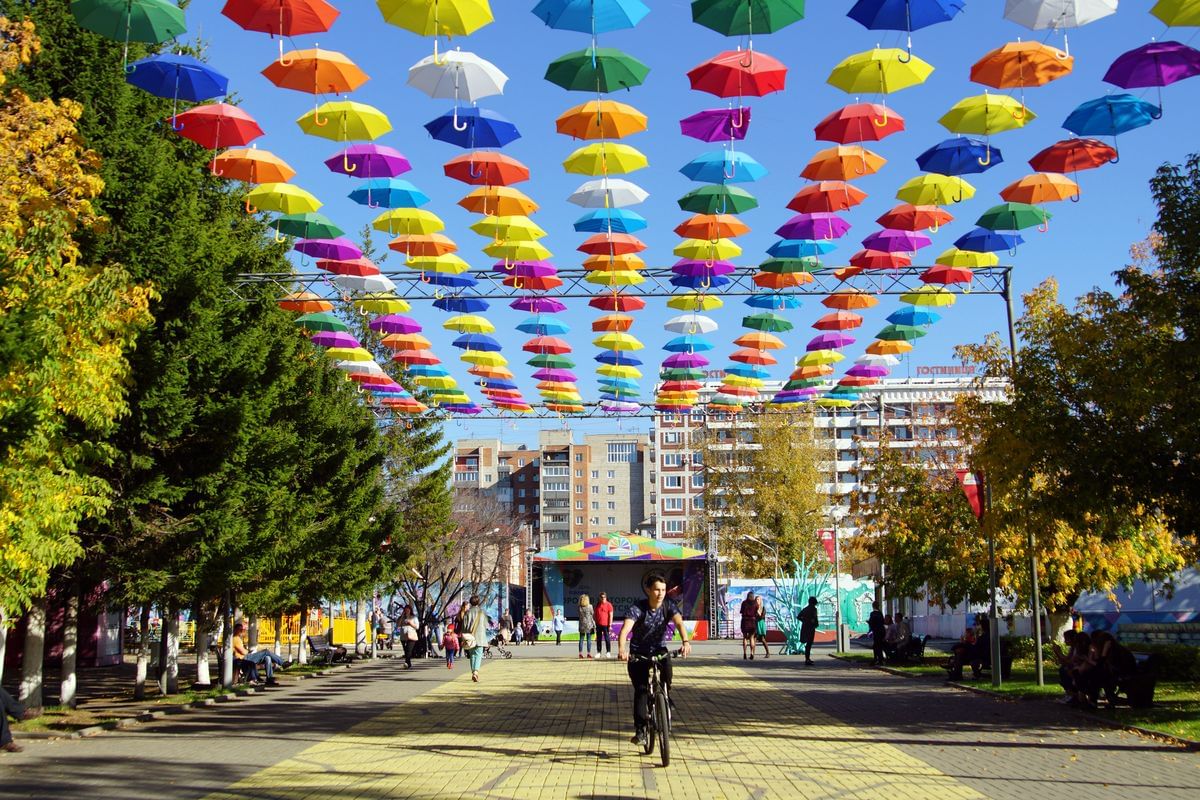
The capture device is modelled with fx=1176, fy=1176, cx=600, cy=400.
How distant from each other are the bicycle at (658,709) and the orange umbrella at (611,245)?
11.3 m

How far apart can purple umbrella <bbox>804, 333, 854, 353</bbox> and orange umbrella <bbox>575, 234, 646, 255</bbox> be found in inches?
287

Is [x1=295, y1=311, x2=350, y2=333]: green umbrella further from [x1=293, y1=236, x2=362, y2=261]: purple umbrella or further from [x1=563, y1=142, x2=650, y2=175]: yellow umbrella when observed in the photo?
[x1=563, y1=142, x2=650, y2=175]: yellow umbrella

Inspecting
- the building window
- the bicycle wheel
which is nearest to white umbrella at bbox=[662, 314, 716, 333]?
the bicycle wheel

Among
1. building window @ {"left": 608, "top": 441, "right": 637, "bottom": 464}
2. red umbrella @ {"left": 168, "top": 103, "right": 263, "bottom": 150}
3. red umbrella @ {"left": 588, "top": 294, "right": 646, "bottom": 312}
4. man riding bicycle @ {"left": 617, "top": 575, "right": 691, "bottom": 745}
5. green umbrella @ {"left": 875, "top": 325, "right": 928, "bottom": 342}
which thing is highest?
building window @ {"left": 608, "top": 441, "right": 637, "bottom": 464}

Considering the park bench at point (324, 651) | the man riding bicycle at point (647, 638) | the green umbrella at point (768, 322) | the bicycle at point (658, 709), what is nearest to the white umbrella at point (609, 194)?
the green umbrella at point (768, 322)

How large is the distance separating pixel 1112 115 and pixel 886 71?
3.05 meters

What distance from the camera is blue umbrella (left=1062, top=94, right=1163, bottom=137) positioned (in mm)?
15414

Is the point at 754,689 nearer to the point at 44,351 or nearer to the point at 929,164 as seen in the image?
the point at 929,164

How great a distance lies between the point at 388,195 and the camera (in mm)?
19703

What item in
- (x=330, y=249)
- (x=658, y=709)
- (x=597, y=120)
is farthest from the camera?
(x=330, y=249)

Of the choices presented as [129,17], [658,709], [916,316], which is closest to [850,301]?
[916,316]

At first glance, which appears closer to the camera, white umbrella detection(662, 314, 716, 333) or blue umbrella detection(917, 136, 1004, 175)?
blue umbrella detection(917, 136, 1004, 175)

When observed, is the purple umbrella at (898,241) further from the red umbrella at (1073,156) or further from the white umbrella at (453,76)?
the white umbrella at (453,76)

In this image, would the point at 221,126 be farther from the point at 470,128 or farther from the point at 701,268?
the point at 701,268
